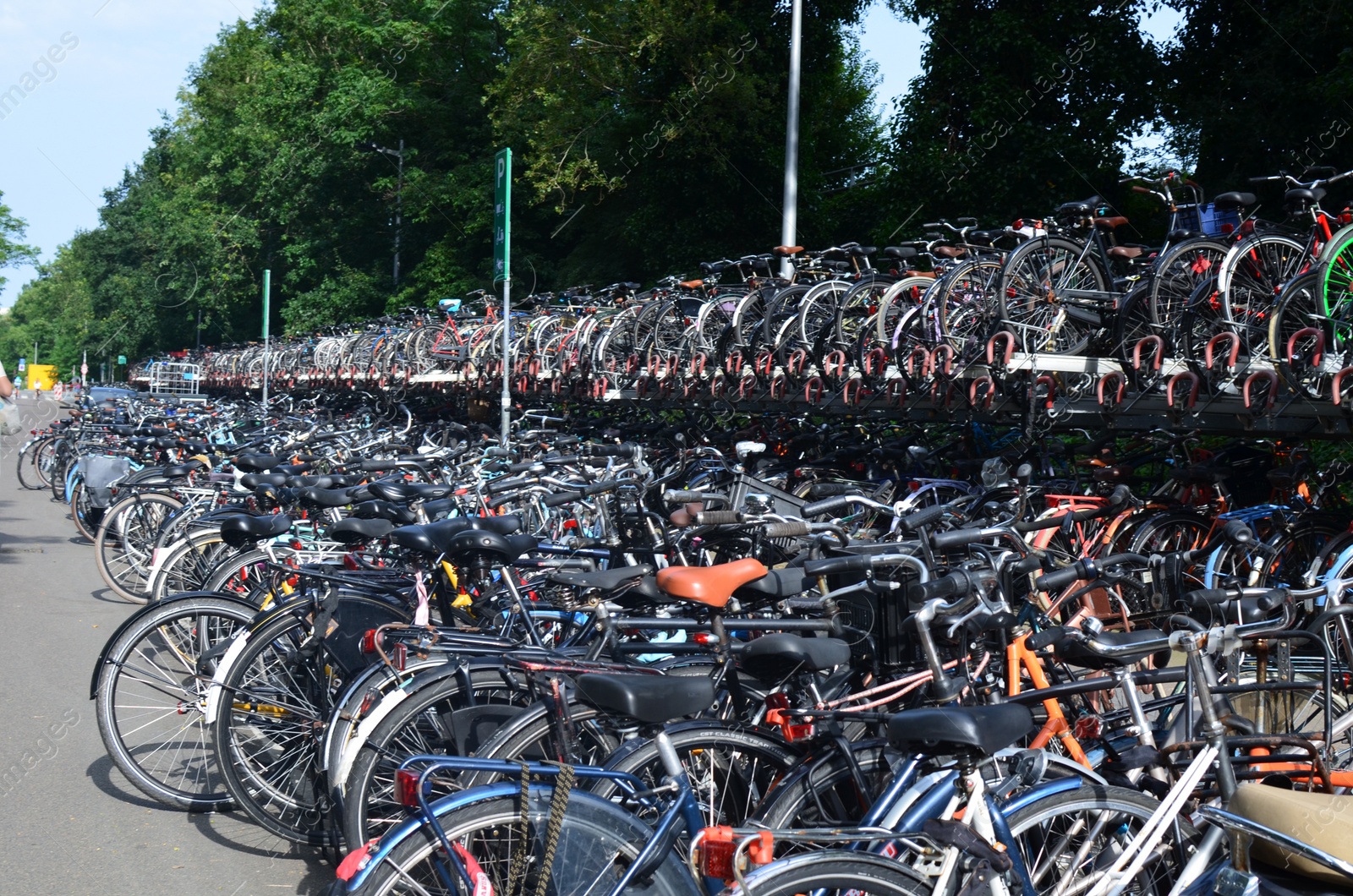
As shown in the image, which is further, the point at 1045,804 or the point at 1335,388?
the point at 1335,388

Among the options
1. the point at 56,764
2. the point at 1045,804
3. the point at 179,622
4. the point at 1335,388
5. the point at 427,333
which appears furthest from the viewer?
the point at 427,333

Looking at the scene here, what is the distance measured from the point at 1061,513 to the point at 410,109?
102 feet

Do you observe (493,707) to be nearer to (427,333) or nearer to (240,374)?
(427,333)

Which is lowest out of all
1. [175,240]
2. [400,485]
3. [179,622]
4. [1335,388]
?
[179,622]

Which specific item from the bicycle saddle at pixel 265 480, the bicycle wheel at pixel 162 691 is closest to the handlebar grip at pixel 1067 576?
the bicycle wheel at pixel 162 691

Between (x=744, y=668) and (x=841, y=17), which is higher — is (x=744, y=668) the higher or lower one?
the lower one

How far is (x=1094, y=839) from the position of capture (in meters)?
2.56

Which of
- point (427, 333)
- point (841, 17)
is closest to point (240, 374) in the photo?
point (427, 333)

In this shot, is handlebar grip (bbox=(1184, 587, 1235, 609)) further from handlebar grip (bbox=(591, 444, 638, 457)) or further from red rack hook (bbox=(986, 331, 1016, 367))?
handlebar grip (bbox=(591, 444, 638, 457))

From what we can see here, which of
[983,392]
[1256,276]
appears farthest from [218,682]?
[1256,276]

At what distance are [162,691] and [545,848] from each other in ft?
9.78

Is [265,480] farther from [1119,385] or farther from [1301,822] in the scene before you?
[1301,822]

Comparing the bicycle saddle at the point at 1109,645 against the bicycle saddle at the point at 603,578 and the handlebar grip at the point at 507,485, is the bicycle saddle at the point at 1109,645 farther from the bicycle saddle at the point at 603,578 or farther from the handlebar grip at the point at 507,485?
the handlebar grip at the point at 507,485

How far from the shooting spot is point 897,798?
2.57 m
